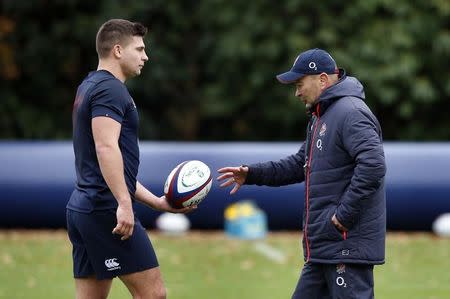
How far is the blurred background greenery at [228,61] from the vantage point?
2259 cm

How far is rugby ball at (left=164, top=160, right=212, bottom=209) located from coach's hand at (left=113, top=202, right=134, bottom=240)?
2.46 feet

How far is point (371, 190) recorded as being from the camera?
6691 mm

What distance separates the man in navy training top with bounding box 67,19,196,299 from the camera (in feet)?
21.9

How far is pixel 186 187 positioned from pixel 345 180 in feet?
3.76

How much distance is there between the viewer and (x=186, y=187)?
24.3 feet

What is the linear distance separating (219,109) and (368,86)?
3520 millimetres

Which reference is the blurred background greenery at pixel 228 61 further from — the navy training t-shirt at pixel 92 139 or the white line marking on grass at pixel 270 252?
the navy training t-shirt at pixel 92 139

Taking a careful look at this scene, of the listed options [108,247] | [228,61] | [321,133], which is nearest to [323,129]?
[321,133]


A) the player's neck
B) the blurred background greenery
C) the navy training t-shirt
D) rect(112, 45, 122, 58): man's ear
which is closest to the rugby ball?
the navy training t-shirt

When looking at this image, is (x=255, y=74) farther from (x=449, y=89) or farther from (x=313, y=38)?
(x=449, y=89)

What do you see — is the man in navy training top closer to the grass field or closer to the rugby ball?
the rugby ball

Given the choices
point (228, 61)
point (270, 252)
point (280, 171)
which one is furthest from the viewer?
point (228, 61)

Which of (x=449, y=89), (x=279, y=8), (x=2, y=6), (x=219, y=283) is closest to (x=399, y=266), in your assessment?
(x=219, y=283)

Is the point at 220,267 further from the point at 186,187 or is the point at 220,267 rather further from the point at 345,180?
the point at 345,180
